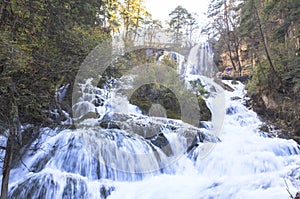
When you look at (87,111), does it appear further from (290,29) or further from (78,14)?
(290,29)

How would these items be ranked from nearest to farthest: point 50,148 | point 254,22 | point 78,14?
point 78,14 → point 50,148 → point 254,22

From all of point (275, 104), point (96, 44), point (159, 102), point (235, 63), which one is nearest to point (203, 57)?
point (235, 63)

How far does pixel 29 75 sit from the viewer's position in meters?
3.79

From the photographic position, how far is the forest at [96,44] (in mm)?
3355

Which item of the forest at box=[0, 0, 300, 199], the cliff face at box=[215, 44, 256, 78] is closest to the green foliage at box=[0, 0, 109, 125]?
the forest at box=[0, 0, 300, 199]

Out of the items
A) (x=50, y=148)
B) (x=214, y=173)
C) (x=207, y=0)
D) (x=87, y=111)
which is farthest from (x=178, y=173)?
(x=207, y=0)

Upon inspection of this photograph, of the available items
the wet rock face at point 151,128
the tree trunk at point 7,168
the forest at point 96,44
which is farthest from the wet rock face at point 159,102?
the tree trunk at point 7,168

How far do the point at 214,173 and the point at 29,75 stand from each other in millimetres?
4666

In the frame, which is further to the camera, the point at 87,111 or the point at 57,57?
the point at 87,111

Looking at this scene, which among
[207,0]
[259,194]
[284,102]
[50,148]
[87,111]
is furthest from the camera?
[207,0]

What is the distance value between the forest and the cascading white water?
0.59 metres

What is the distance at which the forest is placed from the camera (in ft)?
11.0

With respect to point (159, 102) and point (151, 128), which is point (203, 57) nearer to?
point (159, 102)

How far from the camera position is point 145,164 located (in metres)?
5.87
